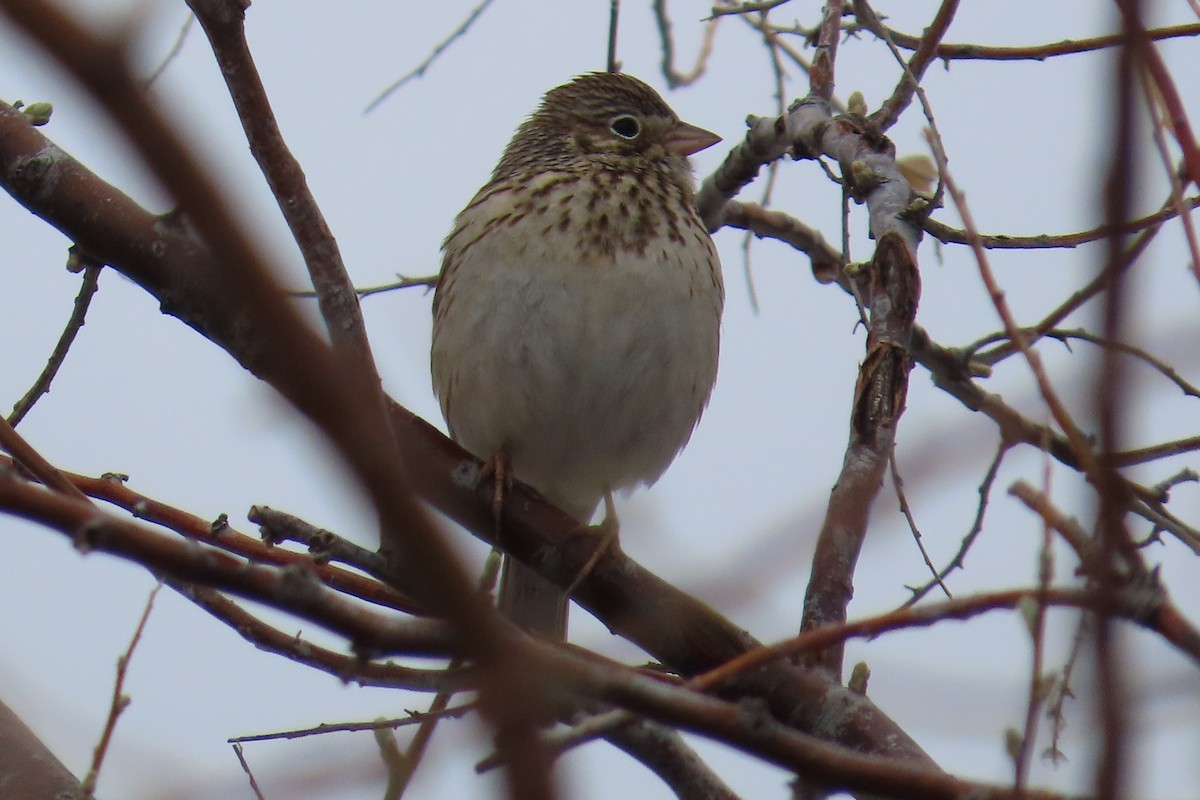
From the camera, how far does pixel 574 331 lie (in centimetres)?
427

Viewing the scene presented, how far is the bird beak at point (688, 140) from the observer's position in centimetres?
516

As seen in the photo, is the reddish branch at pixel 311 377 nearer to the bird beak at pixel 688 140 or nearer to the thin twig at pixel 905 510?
the thin twig at pixel 905 510

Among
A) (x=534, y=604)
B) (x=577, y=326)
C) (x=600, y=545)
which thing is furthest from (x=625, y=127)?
(x=600, y=545)

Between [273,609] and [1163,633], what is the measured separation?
82cm

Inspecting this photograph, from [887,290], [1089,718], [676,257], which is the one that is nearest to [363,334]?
[887,290]

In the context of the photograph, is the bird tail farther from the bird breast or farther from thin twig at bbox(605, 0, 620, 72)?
thin twig at bbox(605, 0, 620, 72)

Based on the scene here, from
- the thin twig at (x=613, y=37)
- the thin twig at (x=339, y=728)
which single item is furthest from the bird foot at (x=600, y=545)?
the thin twig at (x=613, y=37)

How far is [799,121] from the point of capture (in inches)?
152

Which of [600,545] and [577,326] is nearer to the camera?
[600,545]

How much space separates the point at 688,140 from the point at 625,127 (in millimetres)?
262

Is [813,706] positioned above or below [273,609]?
above

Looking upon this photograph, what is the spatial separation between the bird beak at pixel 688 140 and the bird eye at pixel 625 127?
0.13 m

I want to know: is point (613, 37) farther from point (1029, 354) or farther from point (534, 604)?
point (1029, 354)

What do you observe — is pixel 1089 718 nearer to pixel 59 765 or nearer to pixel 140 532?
pixel 140 532
